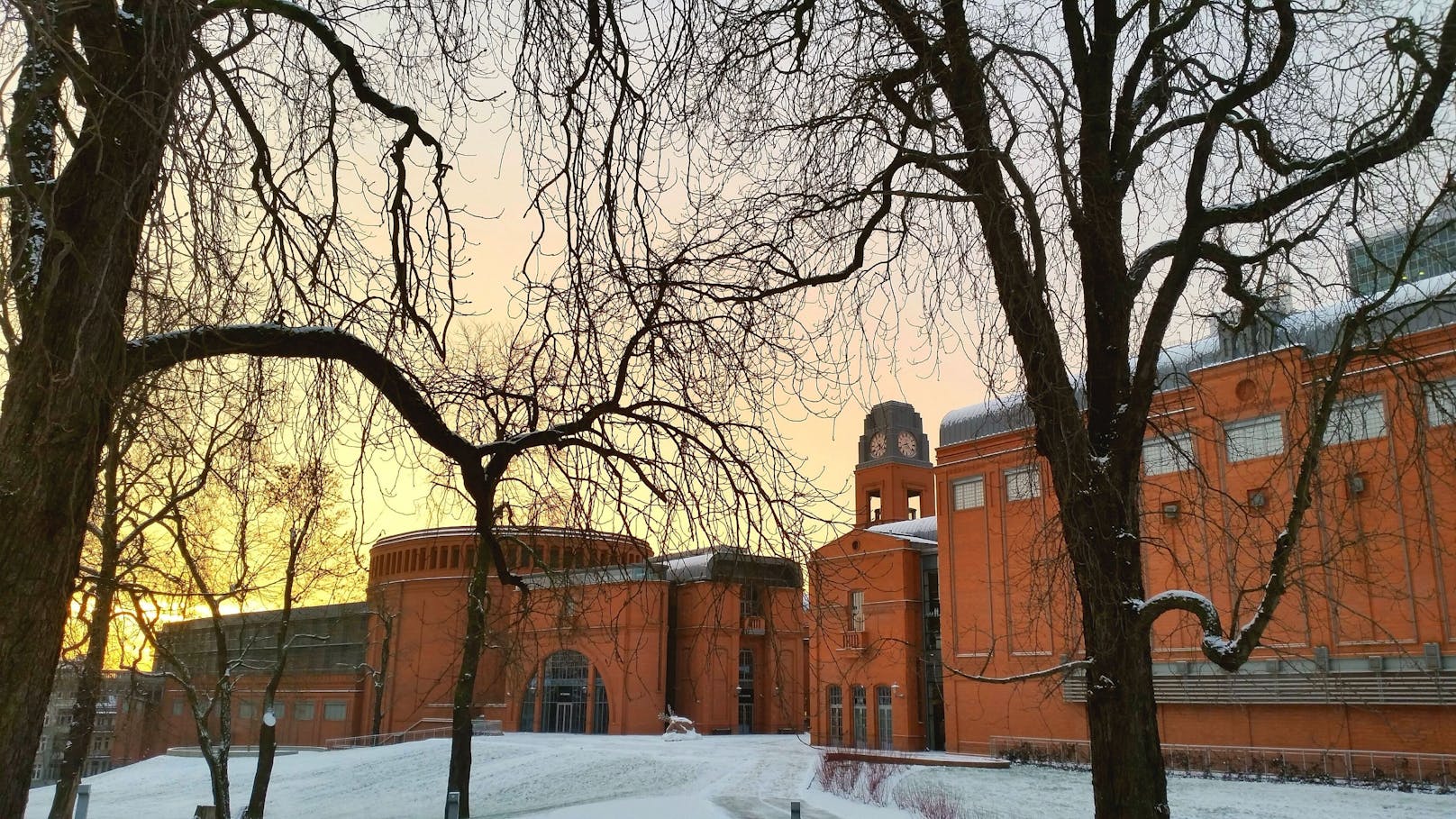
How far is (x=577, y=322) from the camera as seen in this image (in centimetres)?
394

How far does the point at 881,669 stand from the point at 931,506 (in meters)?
21.0

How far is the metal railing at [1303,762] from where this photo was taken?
22.8m

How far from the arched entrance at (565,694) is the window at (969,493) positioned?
2126 centimetres

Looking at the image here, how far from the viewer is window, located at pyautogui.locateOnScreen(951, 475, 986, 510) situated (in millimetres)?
35500

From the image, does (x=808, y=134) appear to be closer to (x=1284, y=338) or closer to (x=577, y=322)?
(x=577, y=322)

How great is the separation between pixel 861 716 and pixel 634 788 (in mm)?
15938

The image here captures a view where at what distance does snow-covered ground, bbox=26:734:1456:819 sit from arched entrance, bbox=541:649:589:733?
8.04 meters

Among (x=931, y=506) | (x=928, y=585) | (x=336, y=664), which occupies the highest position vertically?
(x=931, y=506)

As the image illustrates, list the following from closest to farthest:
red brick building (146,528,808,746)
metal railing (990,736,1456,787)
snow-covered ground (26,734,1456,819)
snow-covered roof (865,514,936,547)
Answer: snow-covered ground (26,734,1456,819)
metal railing (990,736,1456,787)
snow-covered roof (865,514,936,547)
red brick building (146,528,808,746)

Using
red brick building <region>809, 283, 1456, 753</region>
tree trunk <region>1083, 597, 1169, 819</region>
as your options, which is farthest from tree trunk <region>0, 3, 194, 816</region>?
red brick building <region>809, 283, 1456, 753</region>

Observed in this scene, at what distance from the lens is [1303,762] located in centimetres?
2512

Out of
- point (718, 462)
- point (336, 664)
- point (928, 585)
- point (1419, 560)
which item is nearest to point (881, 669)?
point (928, 585)

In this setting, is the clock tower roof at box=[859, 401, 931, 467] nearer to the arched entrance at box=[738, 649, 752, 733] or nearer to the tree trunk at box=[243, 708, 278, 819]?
the arched entrance at box=[738, 649, 752, 733]

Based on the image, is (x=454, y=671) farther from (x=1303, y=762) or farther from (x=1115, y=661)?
(x=1115, y=661)
